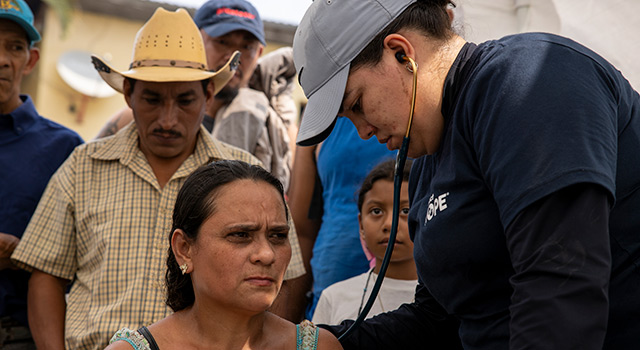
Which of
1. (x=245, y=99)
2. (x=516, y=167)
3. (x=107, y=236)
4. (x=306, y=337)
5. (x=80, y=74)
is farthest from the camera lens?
(x=80, y=74)

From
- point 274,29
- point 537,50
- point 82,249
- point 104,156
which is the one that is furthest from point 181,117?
point 274,29

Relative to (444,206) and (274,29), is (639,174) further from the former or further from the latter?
(274,29)

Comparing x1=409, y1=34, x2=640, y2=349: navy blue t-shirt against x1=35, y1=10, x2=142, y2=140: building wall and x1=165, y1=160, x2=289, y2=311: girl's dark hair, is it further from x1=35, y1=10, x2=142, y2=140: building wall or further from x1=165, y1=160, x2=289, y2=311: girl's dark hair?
x1=35, y1=10, x2=142, y2=140: building wall

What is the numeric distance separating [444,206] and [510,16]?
1675 mm

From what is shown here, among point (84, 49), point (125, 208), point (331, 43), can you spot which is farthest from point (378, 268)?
point (84, 49)

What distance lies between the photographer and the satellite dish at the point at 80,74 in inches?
444

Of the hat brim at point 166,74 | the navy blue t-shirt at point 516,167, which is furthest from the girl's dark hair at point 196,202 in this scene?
the hat brim at point 166,74

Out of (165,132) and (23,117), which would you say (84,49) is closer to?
(23,117)

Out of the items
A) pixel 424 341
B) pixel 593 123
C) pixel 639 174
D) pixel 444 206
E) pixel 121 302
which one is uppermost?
pixel 593 123

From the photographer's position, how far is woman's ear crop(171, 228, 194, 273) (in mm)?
2363

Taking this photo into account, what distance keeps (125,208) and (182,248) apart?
3.20ft

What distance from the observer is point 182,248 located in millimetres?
2391

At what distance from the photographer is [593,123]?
4.75ft

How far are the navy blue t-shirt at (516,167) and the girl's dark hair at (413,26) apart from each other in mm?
118
